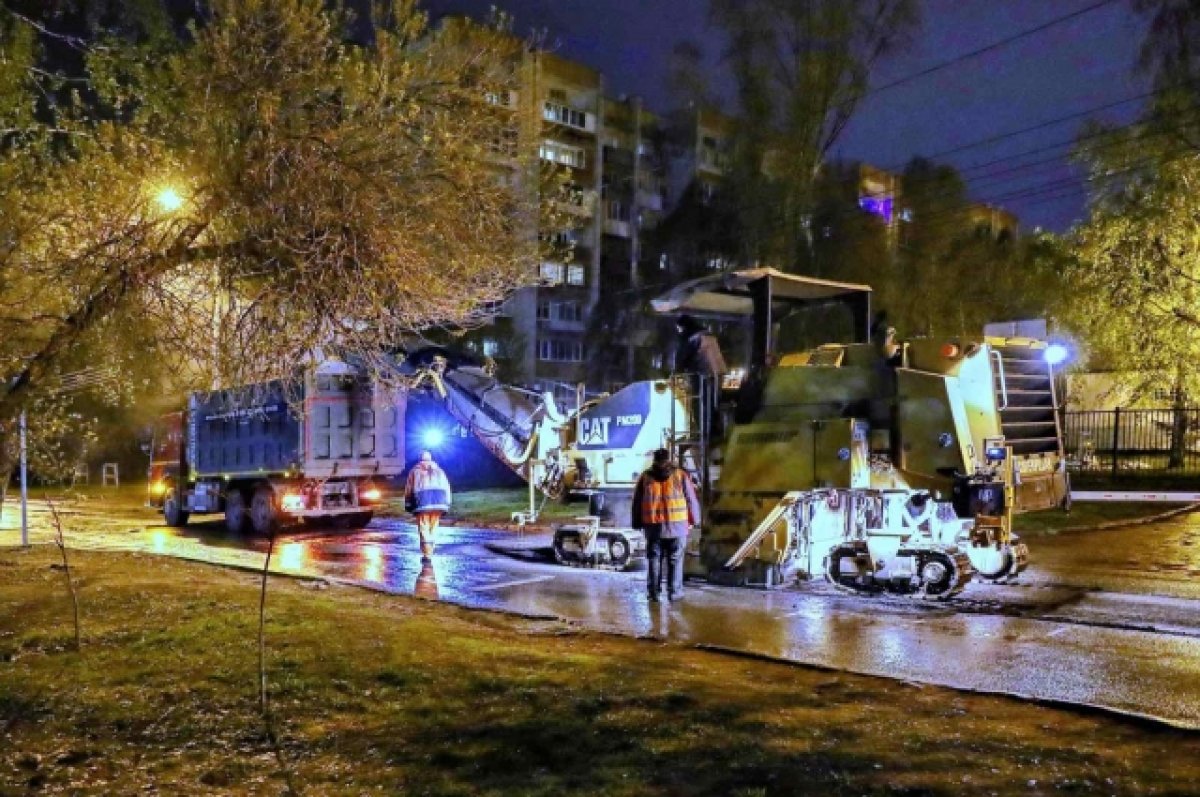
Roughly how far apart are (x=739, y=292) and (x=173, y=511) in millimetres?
16337

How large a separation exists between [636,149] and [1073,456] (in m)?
32.3

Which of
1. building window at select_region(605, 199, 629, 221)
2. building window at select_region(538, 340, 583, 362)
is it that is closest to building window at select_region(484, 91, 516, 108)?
building window at select_region(538, 340, 583, 362)

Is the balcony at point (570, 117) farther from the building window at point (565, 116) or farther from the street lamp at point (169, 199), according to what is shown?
the street lamp at point (169, 199)

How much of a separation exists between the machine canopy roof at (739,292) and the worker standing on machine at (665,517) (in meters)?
2.11

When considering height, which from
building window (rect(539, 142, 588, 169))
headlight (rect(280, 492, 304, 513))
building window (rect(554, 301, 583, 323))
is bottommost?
headlight (rect(280, 492, 304, 513))

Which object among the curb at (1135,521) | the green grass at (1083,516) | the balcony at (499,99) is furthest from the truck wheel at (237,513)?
the curb at (1135,521)

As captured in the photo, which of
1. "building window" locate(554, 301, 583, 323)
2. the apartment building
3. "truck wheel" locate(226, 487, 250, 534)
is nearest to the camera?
"truck wheel" locate(226, 487, 250, 534)

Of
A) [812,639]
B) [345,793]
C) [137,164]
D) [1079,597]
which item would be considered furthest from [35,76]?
[1079,597]

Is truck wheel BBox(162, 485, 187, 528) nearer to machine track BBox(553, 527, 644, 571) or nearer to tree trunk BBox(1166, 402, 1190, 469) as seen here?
machine track BBox(553, 527, 644, 571)

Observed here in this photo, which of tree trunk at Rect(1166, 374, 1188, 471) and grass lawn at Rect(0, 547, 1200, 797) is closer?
grass lawn at Rect(0, 547, 1200, 797)

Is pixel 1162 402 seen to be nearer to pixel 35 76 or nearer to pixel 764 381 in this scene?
pixel 764 381

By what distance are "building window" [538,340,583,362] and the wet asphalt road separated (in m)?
34.5

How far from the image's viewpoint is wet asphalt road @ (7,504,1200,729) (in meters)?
7.27

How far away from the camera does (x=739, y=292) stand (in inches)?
461
